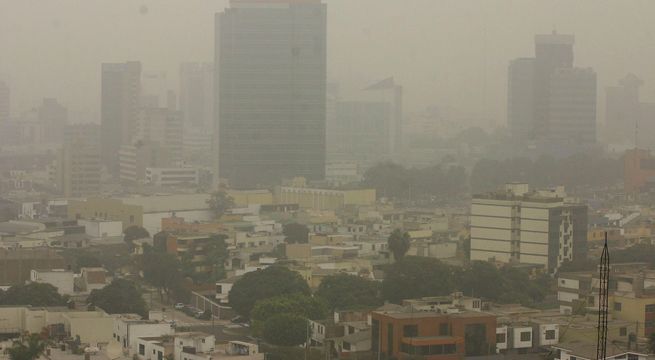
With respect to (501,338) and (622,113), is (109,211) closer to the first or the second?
(501,338)

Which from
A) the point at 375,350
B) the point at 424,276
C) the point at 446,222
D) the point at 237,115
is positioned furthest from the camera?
the point at 237,115

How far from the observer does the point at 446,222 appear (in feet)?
51.3

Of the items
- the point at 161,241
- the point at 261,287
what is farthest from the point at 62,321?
the point at 161,241

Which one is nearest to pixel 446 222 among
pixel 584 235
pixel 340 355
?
pixel 584 235

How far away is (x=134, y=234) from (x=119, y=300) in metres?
5.22

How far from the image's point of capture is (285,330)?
7.89m

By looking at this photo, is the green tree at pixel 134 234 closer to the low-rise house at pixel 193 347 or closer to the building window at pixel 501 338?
the building window at pixel 501 338

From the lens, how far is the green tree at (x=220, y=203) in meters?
17.0

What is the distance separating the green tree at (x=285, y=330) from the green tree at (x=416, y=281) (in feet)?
5.27

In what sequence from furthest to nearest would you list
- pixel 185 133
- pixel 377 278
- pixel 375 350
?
pixel 185 133
pixel 377 278
pixel 375 350

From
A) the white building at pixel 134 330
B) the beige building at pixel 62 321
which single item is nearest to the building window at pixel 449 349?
the white building at pixel 134 330

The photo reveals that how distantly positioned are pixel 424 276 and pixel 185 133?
1858cm

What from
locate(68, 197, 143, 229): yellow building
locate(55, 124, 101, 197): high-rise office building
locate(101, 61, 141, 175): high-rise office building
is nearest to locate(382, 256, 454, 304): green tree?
locate(68, 197, 143, 229): yellow building

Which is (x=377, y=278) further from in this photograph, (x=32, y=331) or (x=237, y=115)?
(x=237, y=115)
